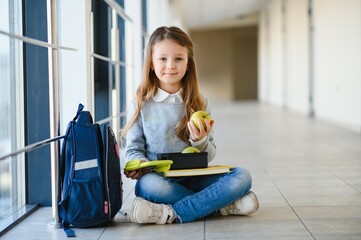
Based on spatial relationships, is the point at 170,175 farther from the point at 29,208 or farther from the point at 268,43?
the point at 268,43

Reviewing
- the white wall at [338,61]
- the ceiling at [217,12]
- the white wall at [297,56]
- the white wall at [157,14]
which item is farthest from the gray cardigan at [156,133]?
the ceiling at [217,12]

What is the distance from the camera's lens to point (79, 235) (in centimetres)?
190

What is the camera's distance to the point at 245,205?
6.85 ft

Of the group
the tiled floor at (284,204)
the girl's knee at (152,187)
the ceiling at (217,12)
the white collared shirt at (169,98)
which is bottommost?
the tiled floor at (284,204)

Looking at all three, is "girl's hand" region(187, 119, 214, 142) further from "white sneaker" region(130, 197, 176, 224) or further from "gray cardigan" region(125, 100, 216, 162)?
"white sneaker" region(130, 197, 176, 224)

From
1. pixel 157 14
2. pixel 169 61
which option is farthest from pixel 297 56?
pixel 169 61

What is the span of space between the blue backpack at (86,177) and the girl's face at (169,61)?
320mm

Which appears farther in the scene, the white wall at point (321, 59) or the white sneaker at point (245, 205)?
the white wall at point (321, 59)

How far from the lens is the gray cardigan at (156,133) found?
85.4 inches

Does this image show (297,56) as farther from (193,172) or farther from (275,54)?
(193,172)

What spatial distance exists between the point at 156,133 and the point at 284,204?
1.96 feet

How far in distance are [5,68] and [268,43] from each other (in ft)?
43.4

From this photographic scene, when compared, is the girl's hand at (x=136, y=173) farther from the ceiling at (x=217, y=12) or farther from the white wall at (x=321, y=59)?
the ceiling at (x=217, y=12)

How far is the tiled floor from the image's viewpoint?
1.88 meters
